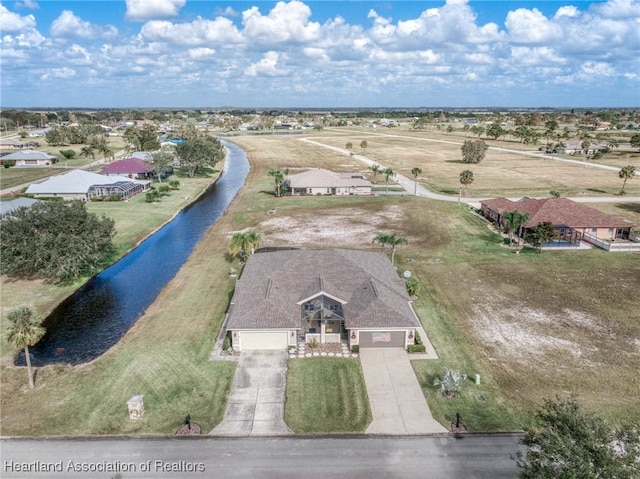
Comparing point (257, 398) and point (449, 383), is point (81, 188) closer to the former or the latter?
point (257, 398)

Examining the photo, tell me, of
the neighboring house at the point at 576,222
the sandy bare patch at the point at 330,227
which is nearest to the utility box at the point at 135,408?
the sandy bare patch at the point at 330,227

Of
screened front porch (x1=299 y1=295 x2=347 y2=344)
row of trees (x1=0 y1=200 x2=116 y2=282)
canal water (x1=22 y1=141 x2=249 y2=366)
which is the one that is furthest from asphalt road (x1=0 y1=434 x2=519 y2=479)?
row of trees (x1=0 y1=200 x2=116 y2=282)

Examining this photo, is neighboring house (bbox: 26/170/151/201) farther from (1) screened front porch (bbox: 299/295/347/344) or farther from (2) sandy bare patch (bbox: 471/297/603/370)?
(2) sandy bare patch (bbox: 471/297/603/370)

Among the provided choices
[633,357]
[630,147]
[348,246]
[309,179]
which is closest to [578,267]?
[633,357]

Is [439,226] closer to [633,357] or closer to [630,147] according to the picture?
[633,357]

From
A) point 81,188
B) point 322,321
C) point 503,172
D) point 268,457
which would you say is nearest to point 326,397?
point 268,457

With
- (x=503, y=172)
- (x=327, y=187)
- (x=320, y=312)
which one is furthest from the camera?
(x=503, y=172)
